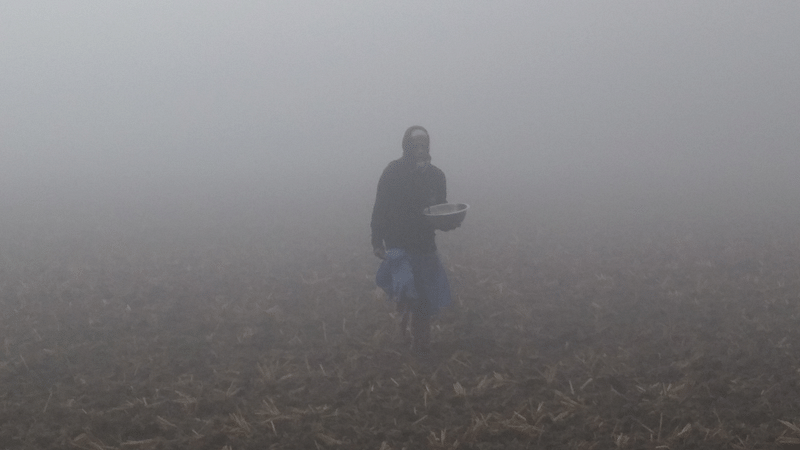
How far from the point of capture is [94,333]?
23.8 ft

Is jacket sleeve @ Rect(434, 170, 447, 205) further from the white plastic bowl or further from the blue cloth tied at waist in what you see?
the blue cloth tied at waist

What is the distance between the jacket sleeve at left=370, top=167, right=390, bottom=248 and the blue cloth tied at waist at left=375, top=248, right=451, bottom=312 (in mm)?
173

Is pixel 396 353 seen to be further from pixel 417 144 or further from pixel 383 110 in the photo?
pixel 383 110

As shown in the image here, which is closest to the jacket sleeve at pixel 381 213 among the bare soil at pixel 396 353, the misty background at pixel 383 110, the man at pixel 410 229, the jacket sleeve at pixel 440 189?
the man at pixel 410 229

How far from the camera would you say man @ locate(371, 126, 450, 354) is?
602cm

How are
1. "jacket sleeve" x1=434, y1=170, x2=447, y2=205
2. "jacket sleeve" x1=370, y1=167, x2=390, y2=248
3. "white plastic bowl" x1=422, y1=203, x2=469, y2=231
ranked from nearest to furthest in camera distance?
"white plastic bowl" x1=422, y1=203, x2=469, y2=231, "jacket sleeve" x1=370, y1=167, x2=390, y2=248, "jacket sleeve" x1=434, y1=170, x2=447, y2=205

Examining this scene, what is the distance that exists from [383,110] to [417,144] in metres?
35.1

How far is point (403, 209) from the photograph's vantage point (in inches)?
241

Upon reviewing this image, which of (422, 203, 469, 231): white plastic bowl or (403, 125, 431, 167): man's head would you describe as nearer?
(422, 203, 469, 231): white plastic bowl

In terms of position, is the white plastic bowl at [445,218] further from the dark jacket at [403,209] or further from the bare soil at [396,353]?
the bare soil at [396,353]

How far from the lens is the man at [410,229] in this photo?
6.02 meters

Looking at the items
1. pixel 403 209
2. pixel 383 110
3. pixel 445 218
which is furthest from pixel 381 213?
pixel 383 110

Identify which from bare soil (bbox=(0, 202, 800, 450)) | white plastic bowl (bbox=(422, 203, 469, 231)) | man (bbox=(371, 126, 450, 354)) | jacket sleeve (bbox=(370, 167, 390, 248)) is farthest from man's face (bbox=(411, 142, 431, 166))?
bare soil (bbox=(0, 202, 800, 450))

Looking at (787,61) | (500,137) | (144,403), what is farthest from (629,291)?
(787,61)
